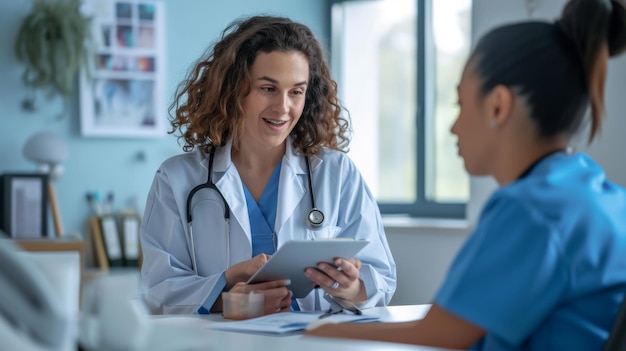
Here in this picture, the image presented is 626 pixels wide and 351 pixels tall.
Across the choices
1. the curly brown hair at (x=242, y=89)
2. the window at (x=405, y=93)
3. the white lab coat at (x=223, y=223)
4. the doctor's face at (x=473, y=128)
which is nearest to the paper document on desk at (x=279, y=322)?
the white lab coat at (x=223, y=223)

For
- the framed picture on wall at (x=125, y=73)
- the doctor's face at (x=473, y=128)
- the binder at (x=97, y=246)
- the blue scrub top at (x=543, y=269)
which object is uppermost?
the framed picture on wall at (x=125, y=73)

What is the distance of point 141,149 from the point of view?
15.6ft

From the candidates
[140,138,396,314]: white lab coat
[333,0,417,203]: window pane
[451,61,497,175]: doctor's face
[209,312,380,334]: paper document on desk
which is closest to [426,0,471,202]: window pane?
→ [333,0,417,203]: window pane

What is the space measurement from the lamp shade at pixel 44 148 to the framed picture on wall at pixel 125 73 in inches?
9.7

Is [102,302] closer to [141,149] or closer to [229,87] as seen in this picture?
[229,87]

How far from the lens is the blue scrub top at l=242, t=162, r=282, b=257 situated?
7.11 feet

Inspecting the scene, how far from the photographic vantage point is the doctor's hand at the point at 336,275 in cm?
177

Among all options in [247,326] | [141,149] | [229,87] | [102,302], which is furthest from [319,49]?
[141,149]

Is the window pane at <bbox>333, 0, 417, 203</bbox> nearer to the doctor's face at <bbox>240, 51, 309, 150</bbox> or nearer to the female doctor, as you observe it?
the female doctor

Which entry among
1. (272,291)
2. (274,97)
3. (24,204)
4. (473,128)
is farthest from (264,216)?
(24,204)

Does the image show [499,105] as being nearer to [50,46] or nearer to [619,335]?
[619,335]

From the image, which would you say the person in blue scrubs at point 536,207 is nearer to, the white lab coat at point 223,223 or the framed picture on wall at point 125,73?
the white lab coat at point 223,223

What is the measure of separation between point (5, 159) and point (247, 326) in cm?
339

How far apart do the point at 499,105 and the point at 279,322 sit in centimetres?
62
